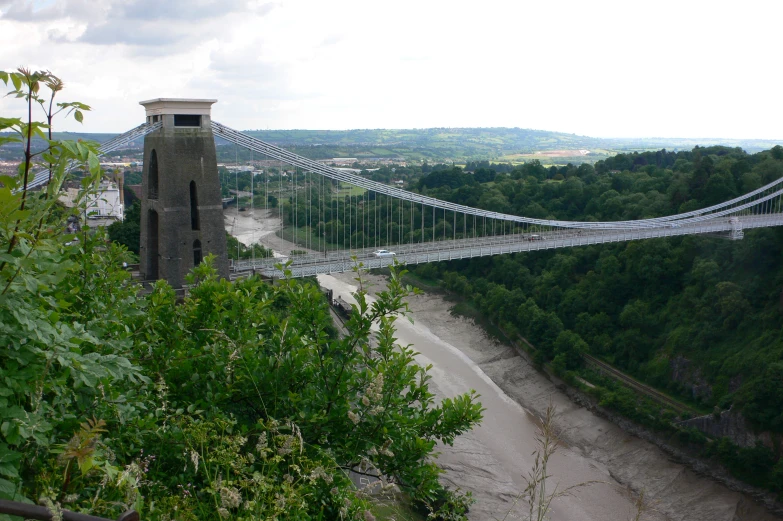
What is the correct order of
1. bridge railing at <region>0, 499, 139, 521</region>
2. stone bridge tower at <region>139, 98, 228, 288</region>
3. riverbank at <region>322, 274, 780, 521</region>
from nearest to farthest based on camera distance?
bridge railing at <region>0, 499, 139, 521</region> < stone bridge tower at <region>139, 98, 228, 288</region> < riverbank at <region>322, 274, 780, 521</region>

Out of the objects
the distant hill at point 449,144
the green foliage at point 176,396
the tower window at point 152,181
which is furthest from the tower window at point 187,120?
the distant hill at point 449,144

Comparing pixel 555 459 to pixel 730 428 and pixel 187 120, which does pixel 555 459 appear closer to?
pixel 730 428

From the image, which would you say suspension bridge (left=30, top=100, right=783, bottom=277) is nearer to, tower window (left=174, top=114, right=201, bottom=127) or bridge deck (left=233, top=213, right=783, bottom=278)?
bridge deck (left=233, top=213, right=783, bottom=278)

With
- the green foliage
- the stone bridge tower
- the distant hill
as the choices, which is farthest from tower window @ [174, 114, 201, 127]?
the distant hill

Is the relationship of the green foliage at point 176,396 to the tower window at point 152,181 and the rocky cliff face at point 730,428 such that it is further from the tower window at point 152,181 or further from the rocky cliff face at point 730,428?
the rocky cliff face at point 730,428

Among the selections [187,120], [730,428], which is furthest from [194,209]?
[730,428]

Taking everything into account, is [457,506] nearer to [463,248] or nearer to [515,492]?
[515,492]
